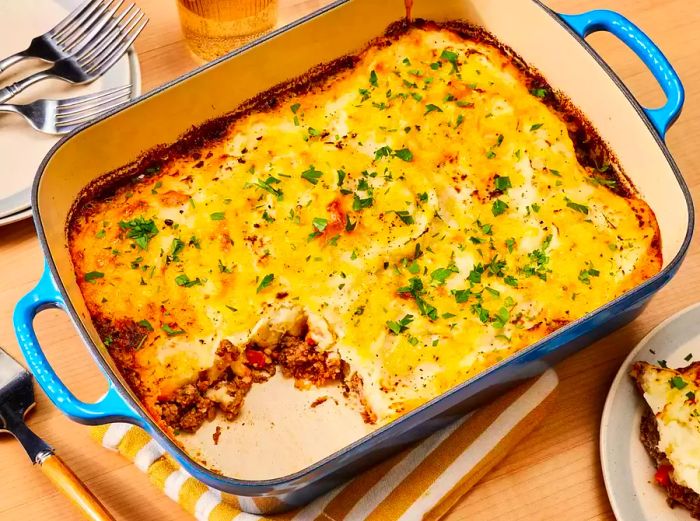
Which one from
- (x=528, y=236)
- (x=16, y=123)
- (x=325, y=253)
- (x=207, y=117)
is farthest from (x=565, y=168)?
(x=16, y=123)

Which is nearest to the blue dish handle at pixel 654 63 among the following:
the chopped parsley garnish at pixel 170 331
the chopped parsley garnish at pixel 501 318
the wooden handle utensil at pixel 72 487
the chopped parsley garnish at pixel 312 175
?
the chopped parsley garnish at pixel 501 318

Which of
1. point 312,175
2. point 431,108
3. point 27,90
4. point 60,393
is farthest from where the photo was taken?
point 27,90

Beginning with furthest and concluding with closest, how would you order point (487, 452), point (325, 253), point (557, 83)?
1. point (557, 83)
2. point (325, 253)
3. point (487, 452)

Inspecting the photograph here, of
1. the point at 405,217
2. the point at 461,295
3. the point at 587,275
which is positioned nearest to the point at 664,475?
the point at 587,275

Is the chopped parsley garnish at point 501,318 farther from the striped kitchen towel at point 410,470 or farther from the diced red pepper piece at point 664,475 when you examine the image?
the diced red pepper piece at point 664,475

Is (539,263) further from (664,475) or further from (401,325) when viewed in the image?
(664,475)

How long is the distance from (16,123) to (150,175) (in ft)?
1.54

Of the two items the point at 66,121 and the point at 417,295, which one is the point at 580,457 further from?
the point at 66,121

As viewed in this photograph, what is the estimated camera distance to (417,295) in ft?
6.53

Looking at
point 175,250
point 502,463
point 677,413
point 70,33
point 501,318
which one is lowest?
point 502,463

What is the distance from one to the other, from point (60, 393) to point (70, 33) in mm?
1228

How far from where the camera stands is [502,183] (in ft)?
7.02

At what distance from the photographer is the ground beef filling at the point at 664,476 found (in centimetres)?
181

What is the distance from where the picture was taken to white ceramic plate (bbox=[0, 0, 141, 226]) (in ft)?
7.20
